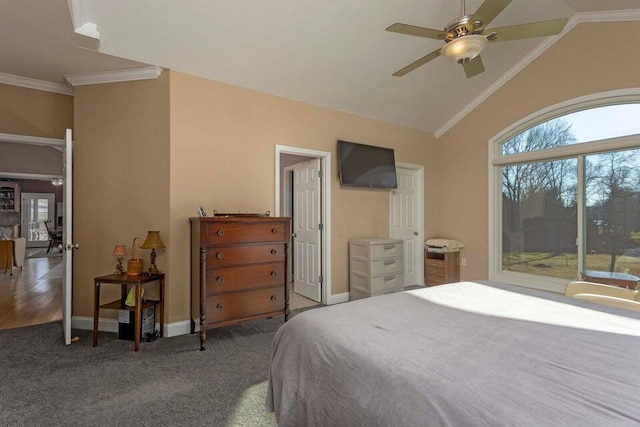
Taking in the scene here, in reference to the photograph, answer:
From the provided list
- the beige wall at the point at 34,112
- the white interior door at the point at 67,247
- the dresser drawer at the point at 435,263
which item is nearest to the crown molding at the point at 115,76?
the beige wall at the point at 34,112

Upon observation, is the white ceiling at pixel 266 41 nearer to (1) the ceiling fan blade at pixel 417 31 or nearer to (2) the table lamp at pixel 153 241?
(1) the ceiling fan blade at pixel 417 31

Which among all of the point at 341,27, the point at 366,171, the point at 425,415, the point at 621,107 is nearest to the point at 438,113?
the point at 366,171

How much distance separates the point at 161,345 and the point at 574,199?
5078 mm

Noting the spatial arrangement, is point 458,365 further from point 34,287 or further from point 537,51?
point 34,287

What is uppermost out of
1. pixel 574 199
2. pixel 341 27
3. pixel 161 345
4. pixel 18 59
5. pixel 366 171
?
pixel 341 27

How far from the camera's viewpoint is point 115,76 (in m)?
3.09

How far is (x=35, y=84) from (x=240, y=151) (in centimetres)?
235

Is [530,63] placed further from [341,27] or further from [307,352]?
[307,352]

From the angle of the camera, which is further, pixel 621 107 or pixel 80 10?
pixel 621 107

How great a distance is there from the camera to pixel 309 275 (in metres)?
4.36

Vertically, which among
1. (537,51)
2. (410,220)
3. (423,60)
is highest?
(537,51)

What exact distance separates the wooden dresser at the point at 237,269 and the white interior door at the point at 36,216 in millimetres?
10313

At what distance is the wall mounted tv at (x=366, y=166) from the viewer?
4195 mm

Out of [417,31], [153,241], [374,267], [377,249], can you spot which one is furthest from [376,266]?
[417,31]
